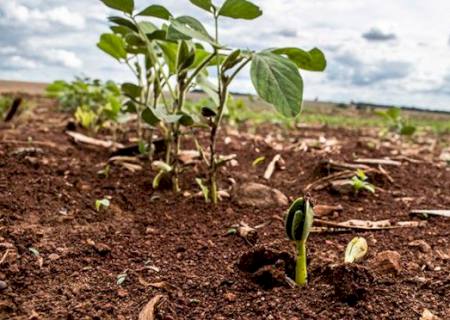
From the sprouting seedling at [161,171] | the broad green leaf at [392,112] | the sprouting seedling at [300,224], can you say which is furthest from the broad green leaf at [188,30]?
the broad green leaf at [392,112]

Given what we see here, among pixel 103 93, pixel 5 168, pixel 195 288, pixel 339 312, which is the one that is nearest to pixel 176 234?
pixel 195 288

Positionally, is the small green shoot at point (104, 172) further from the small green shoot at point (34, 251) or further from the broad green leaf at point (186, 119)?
the small green shoot at point (34, 251)

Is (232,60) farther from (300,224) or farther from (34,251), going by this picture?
(34,251)

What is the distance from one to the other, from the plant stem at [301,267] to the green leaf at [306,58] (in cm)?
66

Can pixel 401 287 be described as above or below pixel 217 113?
below

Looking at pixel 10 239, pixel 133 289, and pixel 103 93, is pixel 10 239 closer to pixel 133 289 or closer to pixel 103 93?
pixel 133 289

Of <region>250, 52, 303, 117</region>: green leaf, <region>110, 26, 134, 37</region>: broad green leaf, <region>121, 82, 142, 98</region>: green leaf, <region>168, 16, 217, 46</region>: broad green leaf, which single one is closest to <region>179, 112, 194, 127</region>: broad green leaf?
<region>168, 16, 217, 46</region>: broad green leaf

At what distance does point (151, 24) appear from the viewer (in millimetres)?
2189

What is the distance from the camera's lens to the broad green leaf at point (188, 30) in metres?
1.56

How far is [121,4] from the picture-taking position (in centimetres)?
195

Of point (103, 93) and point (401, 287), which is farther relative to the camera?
point (103, 93)

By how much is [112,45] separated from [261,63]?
46.6 inches

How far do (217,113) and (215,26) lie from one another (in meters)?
0.31

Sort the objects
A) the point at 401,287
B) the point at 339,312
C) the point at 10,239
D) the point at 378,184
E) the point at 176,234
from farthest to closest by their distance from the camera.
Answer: the point at 378,184 → the point at 176,234 → the point at 10,239 → the point at 401,287 → the point at 339,312
